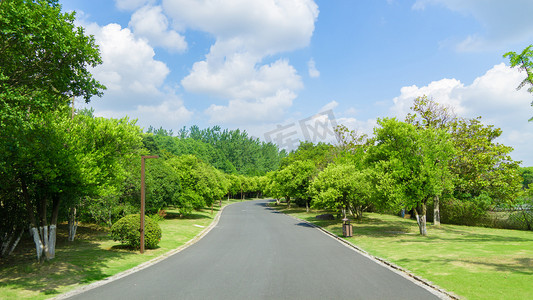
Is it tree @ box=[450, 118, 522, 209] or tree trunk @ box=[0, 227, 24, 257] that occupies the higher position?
tree @ box=[450, 118, 522, 209]

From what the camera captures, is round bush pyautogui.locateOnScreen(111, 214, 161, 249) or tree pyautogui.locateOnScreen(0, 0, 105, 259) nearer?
tree pyautogui.locateOnScreen(0, 0, 105, 259)

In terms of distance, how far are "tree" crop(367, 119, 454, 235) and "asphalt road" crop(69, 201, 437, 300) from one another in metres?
8.38

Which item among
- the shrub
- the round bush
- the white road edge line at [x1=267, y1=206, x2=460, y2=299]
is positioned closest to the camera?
the white road edge line at [x1=267, y1=206, x2=460, y2=299]

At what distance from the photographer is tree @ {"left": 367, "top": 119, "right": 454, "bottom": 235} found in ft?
73.8

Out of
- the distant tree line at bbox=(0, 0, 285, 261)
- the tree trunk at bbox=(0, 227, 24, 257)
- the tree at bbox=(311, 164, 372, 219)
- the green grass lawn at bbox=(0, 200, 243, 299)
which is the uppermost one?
the distant tree line at bbox=(0, 0, 285, 261)

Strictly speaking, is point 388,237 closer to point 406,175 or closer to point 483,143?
point 406,175

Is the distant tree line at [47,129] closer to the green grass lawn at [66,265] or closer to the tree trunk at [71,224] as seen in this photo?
the tree trunk at [71,224]

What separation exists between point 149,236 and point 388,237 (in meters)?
17.1

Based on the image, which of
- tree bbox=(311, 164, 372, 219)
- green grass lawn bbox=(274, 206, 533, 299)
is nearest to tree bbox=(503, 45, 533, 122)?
green grass lawn bbox=(274, 206, 533, 299)

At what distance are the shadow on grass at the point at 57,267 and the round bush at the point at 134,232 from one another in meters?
0.70

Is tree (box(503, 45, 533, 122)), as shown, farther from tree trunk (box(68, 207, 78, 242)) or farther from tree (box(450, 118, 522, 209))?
tree trunk (box(68, 207, 78, 242))

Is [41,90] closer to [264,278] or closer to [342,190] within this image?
[264,278]

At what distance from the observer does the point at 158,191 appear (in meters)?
31.2

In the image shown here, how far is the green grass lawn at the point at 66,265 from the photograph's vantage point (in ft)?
34.0
